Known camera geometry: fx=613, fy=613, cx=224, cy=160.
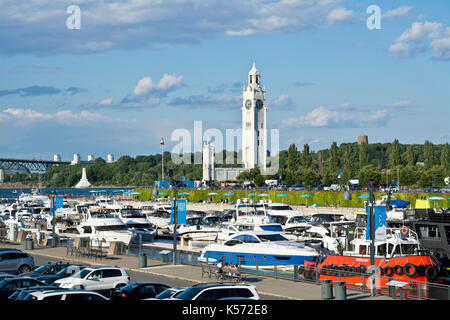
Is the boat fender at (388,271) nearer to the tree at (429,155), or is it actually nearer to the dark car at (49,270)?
the dark car at (49,270)

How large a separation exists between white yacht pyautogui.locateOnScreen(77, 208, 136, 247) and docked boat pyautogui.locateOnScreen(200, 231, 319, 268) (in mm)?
13700

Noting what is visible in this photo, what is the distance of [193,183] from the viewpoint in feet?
613

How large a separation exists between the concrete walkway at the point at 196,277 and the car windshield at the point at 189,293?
310 inches

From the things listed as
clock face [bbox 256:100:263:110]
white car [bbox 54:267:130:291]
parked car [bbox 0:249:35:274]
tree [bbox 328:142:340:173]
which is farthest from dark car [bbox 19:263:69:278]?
clock face [bbox 256:100:263:110]

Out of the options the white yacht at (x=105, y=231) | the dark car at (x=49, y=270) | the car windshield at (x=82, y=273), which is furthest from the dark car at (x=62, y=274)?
the white yacht at (x=105, y=231)

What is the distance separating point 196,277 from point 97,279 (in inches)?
306

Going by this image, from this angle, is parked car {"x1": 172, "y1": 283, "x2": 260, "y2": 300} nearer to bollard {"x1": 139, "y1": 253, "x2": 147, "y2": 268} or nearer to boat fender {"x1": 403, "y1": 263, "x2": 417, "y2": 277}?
boat fender {"x1": 403, "y1": 263, "x2": 417, "y2": 277}

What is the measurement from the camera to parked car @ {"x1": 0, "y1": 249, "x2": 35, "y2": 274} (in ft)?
112

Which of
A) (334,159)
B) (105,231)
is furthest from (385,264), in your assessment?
(334,159)

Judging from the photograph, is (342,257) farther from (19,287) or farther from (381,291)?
(19,287)

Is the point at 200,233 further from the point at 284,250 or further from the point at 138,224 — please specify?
the point at 284,250

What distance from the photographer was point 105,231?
5291cm
